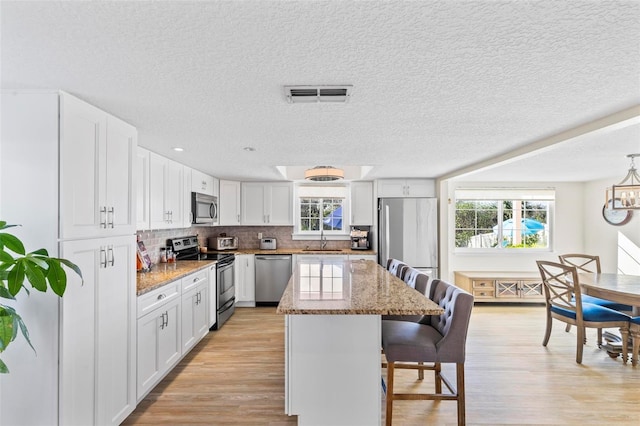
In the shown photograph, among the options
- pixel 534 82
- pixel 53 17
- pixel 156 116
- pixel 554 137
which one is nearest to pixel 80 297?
pixel 156 116

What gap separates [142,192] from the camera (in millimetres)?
3008

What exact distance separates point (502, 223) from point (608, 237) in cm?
158

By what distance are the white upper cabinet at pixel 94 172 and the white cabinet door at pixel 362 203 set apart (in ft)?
12.4

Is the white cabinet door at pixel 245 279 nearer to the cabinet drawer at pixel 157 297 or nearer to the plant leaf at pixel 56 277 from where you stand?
the cabinet drawer at pixel 157 297

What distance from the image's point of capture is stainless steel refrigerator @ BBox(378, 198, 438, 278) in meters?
4.92

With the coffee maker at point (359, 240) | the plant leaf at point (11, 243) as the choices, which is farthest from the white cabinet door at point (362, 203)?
the plant leaf at point (11, 243)

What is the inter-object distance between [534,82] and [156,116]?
88.5 inches

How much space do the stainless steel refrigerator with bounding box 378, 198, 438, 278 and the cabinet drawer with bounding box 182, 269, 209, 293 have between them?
277cm

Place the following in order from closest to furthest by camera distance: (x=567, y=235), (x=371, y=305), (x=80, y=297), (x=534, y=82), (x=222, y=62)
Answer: (x=222, y=62), (x=534, y=82), (x=80, y=297), (x=371, y=305), (x=567, y=235)

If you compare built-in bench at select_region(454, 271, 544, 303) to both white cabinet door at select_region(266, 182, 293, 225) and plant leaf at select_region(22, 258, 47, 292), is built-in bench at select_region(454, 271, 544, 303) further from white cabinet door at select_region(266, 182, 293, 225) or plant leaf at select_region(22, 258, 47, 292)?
plant leaf at select_region(22, 258, 47, 292)

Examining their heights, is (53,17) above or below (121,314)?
above

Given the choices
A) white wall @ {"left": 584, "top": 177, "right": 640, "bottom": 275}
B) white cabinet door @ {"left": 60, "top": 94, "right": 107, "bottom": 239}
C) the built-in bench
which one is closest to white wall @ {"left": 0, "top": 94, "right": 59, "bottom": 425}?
white cabinet door @ {"left": 60, "top": 94, "right": 107, "bottom": 239}

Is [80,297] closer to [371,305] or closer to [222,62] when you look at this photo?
[222,62]

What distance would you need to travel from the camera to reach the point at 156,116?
81.4 inches
